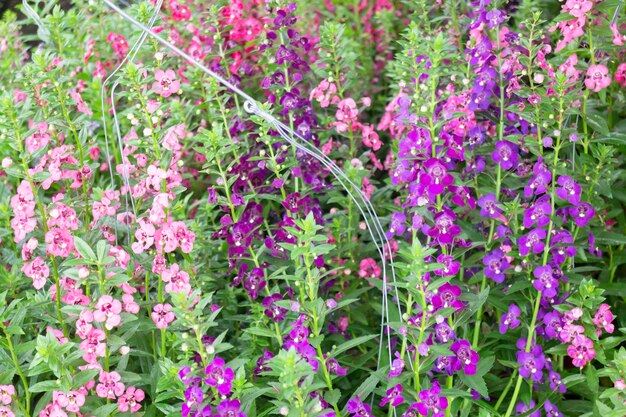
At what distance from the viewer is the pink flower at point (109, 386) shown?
2.12 metres

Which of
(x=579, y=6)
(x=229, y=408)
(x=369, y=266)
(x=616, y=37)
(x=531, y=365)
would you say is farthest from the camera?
(x=369, y=266)

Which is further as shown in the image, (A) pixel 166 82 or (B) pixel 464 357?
(A) pixel 166 82

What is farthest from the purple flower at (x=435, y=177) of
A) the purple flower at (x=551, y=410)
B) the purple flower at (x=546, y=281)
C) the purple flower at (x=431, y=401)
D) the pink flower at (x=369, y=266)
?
the purple flower at (x=551, y=410)

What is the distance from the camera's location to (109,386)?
2.14 meters

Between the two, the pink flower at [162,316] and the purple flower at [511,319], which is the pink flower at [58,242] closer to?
the pink flower at [162,316]

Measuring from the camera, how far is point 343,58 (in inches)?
120

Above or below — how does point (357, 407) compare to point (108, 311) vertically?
below

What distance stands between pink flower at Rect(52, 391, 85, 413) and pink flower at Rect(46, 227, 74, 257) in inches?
16.6

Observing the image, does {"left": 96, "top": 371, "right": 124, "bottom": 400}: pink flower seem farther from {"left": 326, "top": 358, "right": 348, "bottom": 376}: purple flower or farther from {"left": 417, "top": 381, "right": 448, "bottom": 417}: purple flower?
{"left": 417, "top": 381, "right": 448, "bottom": 417}: purple flower

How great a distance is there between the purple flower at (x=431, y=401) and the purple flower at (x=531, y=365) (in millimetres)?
384

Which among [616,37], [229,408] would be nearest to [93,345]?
[229,408]

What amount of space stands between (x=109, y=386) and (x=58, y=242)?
0.45 metres

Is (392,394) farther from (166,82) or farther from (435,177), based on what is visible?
(166,82)

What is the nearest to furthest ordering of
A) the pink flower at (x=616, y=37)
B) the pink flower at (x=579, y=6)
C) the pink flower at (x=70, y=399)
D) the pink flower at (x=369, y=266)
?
the pink flower at (x=70, y=399) → the pink flower at (x=579, y=6) → the pink flower at (x=616, y=37) → the pink flower at (x=369, y=266)
